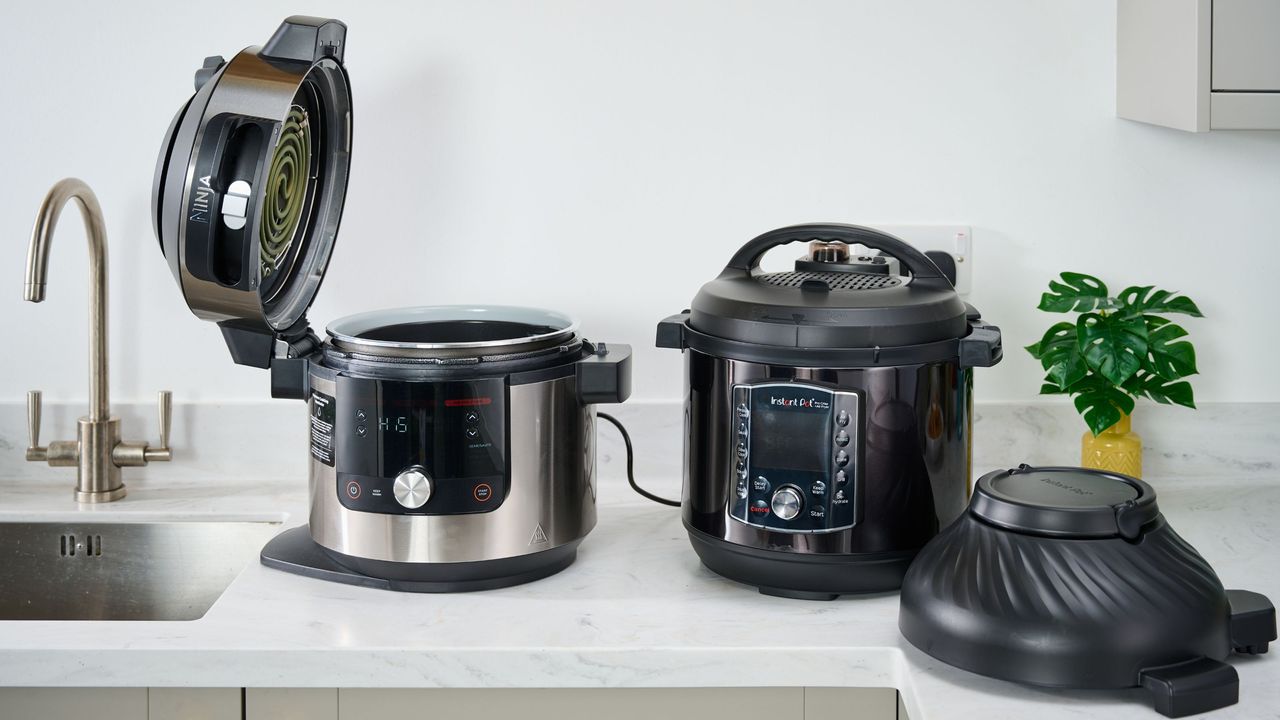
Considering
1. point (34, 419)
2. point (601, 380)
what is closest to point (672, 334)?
point (601, 380)

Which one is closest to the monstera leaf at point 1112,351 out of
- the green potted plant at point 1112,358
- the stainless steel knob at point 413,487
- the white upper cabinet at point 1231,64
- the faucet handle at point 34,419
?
the green potted plant at point 1112,358

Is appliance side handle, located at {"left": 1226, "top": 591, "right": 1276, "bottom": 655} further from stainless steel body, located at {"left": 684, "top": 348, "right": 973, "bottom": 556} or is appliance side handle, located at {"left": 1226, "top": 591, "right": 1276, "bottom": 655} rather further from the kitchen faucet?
the kitchen faucet

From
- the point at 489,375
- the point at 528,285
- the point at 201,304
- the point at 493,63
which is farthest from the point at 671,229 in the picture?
the point at 201,304

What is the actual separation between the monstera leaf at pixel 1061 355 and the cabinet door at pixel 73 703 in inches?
40.7

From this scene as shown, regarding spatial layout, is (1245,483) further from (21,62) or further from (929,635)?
(21,62)

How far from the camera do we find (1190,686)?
83cm

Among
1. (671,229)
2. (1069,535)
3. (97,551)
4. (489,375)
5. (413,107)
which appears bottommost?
(97,551)

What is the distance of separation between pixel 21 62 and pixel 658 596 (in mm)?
1052

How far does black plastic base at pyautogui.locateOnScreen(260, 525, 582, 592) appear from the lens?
1102 millimetres

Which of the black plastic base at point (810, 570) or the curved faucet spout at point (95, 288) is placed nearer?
→ the black plastic base at point (810, 570)

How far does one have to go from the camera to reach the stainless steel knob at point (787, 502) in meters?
1.04

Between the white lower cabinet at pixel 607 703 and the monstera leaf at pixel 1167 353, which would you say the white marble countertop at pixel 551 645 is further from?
the monstera leaf at pixel 1167 353

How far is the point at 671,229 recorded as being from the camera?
1.47 meters

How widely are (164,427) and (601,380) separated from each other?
66 centimetres
